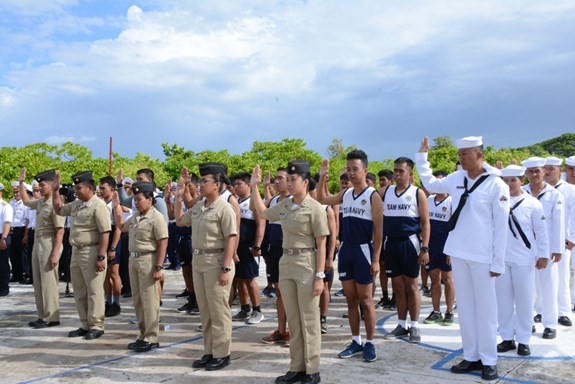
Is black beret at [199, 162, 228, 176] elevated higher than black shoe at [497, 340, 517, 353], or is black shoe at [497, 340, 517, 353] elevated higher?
black beret at [199, 162, 228, 176]

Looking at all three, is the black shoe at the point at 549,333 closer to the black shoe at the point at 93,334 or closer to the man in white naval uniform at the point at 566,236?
the man in white naval uniform at the point at 566,236

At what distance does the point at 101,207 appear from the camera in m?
7.17

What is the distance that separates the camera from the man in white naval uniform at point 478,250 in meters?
5.04

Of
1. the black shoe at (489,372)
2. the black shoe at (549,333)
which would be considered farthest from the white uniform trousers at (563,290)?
the black shoe at (489,372)

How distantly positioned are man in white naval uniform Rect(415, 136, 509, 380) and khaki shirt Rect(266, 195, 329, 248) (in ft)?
4.14

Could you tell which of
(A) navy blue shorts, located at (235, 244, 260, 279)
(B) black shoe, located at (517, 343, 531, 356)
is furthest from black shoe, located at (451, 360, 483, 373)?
(A) navy blue shorts, located at (235, 244, 260, 279)

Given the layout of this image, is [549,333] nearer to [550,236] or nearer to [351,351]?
[550,236]

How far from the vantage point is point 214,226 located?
18.6 feet

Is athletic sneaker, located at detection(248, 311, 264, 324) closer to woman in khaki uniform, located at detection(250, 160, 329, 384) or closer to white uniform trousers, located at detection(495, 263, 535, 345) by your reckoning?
woman in khaki uniform, located at detection(250, 160, 329, 384)

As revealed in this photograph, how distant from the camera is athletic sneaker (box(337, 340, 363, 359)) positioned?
5762 millimetres

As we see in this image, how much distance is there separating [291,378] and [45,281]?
4.32 m

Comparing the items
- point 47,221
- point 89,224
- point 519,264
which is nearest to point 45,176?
point 47,221

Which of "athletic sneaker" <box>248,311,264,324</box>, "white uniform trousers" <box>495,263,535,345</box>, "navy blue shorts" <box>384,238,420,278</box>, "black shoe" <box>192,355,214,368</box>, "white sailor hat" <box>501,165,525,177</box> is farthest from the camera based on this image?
"athletic sneaker" <box>248,311,264,324</box>

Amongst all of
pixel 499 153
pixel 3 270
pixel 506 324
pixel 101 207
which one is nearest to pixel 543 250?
pixel 506 324
